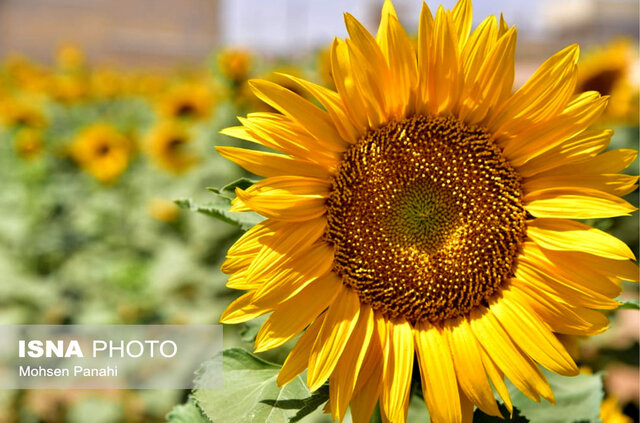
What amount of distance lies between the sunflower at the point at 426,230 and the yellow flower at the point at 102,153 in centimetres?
383

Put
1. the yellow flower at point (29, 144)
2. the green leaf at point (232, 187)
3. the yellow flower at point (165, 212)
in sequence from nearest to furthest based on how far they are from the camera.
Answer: the green leaf at point (232, 187), the yellow flower at point (165, 212), the yellow flower at point (29, 144)

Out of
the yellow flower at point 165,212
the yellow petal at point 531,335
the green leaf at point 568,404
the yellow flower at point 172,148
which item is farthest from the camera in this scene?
the yellow flower at point 172,148

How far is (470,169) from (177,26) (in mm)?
28193

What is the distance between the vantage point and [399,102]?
1013mm

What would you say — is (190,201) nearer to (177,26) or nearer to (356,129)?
(356,129)

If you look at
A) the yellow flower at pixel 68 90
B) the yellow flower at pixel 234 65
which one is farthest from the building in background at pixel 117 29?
the yellow flower at pixel 234 65

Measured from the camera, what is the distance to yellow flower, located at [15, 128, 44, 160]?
14.3ft

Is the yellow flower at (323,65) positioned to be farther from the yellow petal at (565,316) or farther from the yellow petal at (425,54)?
the yellow petal at (565,316)

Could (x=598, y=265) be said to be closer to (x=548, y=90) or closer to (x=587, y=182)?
(x=587, y=182)

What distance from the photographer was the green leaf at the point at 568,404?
121 centimetres

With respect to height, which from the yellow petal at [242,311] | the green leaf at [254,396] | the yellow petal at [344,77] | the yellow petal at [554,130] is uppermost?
the yellow petal at [344,77]

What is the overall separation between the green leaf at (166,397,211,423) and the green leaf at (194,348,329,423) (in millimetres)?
51

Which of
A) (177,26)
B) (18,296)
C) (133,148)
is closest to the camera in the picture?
(18,296)

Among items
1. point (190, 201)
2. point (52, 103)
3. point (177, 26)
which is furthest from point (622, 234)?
point (177, 26)
